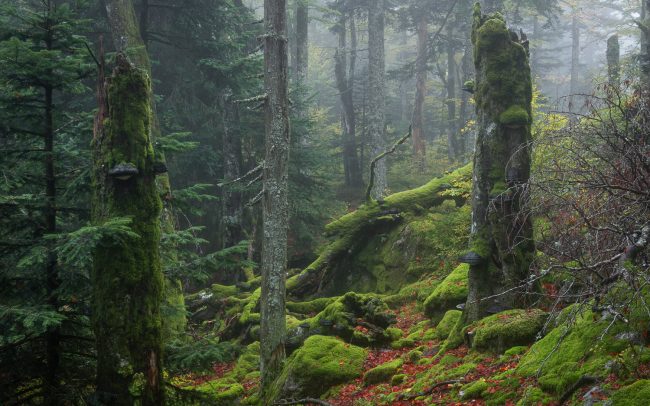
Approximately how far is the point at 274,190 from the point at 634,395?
23.7 ft

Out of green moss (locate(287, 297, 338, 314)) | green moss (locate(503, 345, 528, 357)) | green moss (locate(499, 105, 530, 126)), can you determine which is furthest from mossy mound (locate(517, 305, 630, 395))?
green moss (locate(287, 297, 338, 314))

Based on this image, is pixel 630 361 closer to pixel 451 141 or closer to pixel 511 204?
pixel 511 204

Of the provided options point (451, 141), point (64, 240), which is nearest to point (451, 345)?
point (64, 240)

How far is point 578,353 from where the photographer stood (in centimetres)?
535

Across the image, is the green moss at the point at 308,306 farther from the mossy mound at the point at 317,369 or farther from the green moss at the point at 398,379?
the green moss at the point at 398,379

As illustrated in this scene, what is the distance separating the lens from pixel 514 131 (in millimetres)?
8570

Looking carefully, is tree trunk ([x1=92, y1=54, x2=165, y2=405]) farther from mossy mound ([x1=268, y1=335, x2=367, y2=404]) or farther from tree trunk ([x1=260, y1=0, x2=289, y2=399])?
tree trunk ([x1=260, y1=0, x2=289, y2=399])

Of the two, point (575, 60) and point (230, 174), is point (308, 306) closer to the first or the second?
point (230, 174)

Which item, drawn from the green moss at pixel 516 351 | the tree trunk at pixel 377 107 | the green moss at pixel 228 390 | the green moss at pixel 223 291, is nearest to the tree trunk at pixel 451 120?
the tree trunk at pixel 377 107

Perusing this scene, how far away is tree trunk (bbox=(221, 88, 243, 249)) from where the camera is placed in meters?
18.0

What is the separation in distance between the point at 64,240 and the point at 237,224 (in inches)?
504

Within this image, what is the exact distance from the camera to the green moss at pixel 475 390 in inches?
244

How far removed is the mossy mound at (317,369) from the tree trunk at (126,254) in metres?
3.33

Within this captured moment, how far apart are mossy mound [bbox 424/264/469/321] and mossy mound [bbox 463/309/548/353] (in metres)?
2.73
